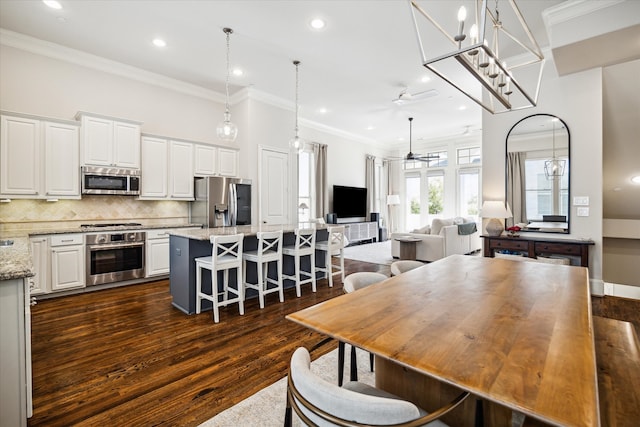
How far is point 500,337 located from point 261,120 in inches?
235

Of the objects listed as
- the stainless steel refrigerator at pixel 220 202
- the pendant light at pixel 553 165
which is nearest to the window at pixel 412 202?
the pendant light at pixel 553 165

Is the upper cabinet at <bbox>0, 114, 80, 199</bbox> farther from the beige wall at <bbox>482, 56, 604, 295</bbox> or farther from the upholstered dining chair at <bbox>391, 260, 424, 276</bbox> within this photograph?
the beige wall at <bbox>482, 56, 604, 295</bbox>

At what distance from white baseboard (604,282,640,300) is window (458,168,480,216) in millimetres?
5305

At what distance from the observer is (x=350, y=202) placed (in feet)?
30.8

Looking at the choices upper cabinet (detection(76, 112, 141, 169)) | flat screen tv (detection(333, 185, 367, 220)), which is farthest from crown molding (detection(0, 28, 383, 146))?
flat screen tv (detection(333, 185, 367, 220))

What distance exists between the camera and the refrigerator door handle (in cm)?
566

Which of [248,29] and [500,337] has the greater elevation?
[248,29]

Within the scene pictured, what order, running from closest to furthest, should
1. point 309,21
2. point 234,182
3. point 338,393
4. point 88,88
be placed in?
1. point 338,393
2. point 309,21
3. point 88,88
4. point 234,182

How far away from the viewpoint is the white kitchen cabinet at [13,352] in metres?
1.51

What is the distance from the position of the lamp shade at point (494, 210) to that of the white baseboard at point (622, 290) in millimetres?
1667

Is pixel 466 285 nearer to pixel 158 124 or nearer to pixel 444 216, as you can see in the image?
pixel 158 124

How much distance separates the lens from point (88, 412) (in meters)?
1.88

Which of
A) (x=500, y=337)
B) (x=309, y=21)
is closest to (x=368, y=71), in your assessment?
(x=309, y=21)

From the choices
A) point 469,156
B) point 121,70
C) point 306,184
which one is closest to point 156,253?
point 121,70
